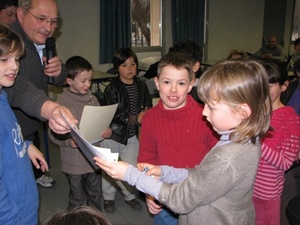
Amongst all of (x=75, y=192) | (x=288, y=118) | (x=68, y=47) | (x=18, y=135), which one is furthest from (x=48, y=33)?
(x=68, y=47)

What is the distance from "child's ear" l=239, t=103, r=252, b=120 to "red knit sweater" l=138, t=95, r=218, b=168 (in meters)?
0.45

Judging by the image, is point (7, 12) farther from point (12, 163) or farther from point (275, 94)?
point (275, 94)

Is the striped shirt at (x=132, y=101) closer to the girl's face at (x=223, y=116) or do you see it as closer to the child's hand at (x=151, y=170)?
the child's hand at (x=151, y=170)

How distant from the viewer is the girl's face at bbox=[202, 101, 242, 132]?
105cm

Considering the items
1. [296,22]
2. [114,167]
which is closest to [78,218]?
[114,167]

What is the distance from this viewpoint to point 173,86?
1.52 meters

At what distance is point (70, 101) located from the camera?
2.15 meters

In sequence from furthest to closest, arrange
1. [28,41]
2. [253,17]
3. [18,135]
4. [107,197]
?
[253,17] < [107,197] < [28,41] < [18,135]

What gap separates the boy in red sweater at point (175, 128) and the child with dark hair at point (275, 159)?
13.2 inches

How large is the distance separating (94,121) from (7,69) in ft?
2.22

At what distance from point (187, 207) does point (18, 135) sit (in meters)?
0.81

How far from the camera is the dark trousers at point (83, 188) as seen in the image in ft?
7.19

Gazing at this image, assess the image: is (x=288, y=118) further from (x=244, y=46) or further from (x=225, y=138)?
(x=244, y=46)

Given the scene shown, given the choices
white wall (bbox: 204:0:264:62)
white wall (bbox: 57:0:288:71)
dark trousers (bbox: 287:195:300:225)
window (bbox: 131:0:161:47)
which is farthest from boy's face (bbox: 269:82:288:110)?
white wall (bbox: 204:0:264:62)
